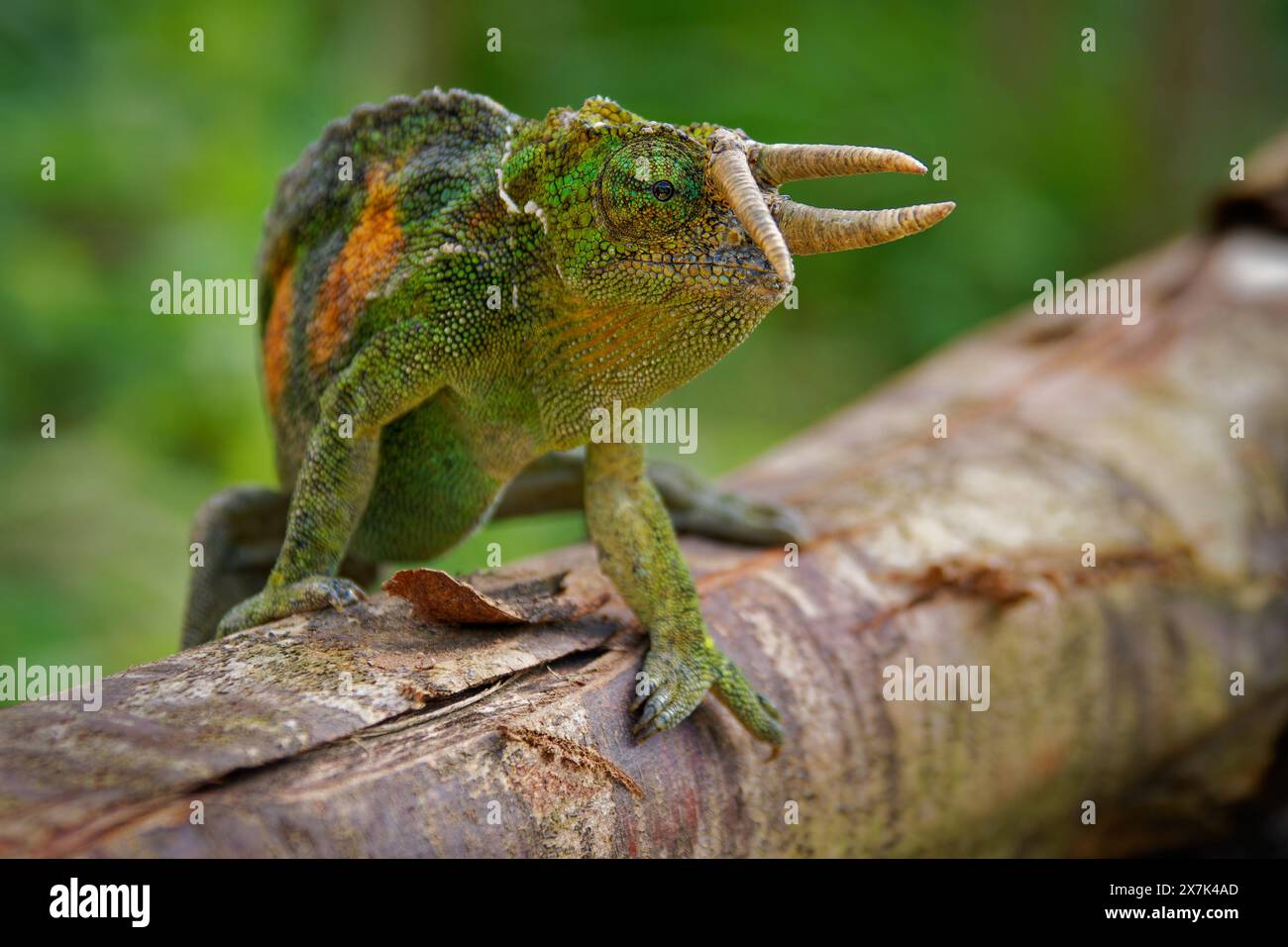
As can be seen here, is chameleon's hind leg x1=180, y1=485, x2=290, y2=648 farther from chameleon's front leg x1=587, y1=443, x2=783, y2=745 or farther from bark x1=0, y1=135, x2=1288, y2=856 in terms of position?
chameleon's front leg x1=587, y1=443, x2=783, y2=745

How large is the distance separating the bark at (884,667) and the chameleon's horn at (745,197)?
3.18ft

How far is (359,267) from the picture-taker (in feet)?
9.93

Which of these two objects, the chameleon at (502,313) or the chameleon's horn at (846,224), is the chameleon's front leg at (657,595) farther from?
the chameleon's horn at (846,224)

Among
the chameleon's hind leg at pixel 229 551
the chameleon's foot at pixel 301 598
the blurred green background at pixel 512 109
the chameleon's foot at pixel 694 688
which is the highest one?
the blurred green background at pixel 512 109

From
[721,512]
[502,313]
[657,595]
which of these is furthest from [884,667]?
[502,313]

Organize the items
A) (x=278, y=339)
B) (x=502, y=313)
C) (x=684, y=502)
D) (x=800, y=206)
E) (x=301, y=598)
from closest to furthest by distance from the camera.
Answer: (x=800, y=206)
(x=301, y=598)
(x=502, y=313)
(x=278, y=339)
(x=684, y=502)

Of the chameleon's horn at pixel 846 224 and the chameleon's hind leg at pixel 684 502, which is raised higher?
the chameleon's horn at pixel 846 224

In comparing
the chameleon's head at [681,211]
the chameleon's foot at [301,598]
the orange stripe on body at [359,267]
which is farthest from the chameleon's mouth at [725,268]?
the chameleon's foot at [301,598]

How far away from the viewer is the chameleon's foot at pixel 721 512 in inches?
142

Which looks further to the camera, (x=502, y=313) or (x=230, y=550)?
(x=230, y=550)

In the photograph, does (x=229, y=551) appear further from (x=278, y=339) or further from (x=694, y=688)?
(x=694, y=688)

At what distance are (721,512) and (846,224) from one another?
60.6 inches
